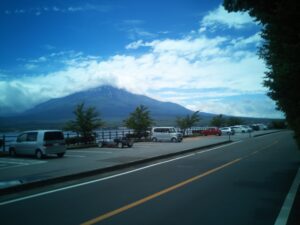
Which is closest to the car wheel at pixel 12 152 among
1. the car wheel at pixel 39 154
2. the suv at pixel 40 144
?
the suv at pixel 40 144

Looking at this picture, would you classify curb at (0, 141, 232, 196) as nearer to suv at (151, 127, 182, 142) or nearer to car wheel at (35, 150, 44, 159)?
car wheel at (35, 150, 44, 159)

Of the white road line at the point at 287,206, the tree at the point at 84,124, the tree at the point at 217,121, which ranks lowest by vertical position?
the white road line at the point at 287,206

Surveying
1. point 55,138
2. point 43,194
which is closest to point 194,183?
point 43,194

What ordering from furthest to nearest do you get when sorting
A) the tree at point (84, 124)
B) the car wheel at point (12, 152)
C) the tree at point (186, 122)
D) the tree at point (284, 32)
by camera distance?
1. the tree at point (186, 122)
2. the tree at point (84, 124)
3. the car wheel at point (12, 152)
4. the tree at point (284, 32)

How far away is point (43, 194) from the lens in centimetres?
836

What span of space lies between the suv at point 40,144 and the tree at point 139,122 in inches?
809

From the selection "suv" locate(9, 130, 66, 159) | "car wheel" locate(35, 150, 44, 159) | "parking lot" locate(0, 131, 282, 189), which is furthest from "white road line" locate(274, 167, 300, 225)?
"car wheel" locate(35, 150, 44, 159)

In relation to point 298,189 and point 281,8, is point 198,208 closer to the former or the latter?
point 298,189

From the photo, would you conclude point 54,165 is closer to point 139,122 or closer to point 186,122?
point 139,122

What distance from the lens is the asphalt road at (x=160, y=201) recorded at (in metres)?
5.95

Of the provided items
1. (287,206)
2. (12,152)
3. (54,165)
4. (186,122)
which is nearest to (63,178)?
(54,165)

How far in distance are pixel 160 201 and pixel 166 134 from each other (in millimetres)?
30257

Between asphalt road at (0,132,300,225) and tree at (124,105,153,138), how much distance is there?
92.3 ft

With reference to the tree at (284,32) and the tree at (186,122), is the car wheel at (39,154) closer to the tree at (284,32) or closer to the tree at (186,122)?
the tree at (284,32)
